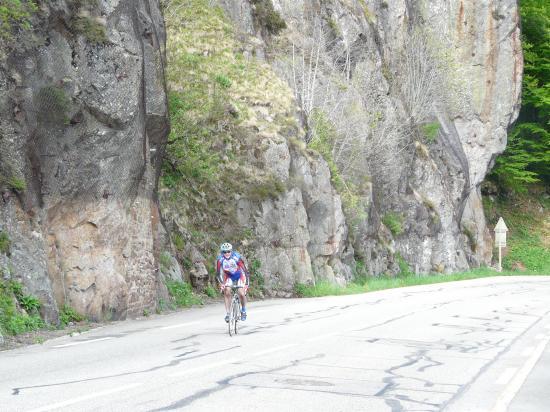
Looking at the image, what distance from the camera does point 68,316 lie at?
1611 cm

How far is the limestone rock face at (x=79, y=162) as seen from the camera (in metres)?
15.6

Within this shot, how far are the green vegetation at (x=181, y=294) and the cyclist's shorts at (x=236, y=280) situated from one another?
20.6 ft

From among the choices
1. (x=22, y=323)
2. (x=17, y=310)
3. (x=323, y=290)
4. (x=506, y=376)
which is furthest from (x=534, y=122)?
(x=506, y=376)

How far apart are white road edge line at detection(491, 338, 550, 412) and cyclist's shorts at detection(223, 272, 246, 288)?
219 inches

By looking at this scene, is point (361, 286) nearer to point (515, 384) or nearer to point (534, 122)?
point (515, 384)

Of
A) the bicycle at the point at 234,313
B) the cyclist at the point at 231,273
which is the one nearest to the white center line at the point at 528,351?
the bicycle at the point at 234,313

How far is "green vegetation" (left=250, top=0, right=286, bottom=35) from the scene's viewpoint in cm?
3641

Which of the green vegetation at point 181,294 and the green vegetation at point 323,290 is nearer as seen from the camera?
the green vegetation at point 181,294

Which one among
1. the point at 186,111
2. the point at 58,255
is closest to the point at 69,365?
the point at 58,255

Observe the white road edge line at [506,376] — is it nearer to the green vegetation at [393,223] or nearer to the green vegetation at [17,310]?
the green vegetation at [17,310]

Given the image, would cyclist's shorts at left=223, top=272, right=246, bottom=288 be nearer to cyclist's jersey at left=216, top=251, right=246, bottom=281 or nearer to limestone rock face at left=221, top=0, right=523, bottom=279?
cyclist's jersey at left=216, top=251, right=246, bottom=281

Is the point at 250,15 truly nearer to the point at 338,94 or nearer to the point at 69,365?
the point at 338,94

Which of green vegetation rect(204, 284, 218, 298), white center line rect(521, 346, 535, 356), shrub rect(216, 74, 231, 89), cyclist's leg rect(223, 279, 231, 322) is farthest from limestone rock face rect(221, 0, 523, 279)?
white center line rect(521, 346, 535, 356)

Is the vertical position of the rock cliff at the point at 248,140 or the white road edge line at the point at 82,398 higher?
the rock cliff at the point at 248,140
